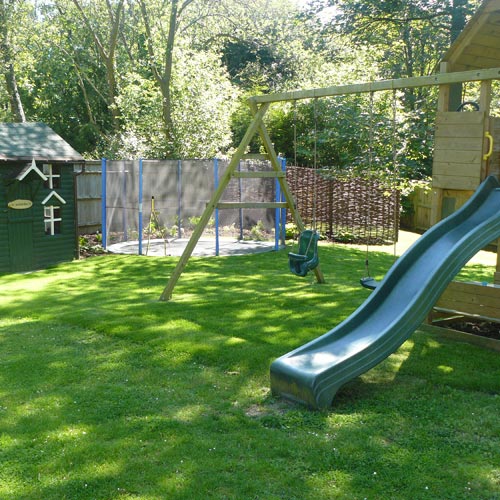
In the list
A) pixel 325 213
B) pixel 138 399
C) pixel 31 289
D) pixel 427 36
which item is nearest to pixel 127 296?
pixel 31 289

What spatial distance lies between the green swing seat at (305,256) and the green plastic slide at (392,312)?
2.05 metres

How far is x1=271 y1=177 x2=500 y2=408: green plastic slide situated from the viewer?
545cm

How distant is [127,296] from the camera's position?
10.2 meters

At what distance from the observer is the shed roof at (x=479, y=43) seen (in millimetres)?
8166

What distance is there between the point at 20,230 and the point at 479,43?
8.65 meters

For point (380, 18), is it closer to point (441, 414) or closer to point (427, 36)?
point (427, 36)

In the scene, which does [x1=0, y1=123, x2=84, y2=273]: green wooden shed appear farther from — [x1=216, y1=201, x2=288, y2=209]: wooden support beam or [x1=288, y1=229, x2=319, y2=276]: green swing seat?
[x1=288, y1=229, x2=319, y2=276]: green swing seat

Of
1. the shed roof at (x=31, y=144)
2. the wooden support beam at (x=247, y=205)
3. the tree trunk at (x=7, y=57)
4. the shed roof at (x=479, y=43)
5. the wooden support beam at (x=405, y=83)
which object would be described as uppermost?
the tree trunk at (x=7, y=57)

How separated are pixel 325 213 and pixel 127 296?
9.67 metres

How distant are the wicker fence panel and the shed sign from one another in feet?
27.1

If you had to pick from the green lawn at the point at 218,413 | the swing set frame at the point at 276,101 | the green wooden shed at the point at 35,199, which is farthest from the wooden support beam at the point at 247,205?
the green wooden shed at the point at 35,199

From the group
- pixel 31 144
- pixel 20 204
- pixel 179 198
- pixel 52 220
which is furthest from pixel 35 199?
pixel 179 198

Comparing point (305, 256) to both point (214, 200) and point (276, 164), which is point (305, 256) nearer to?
point (214, 200)

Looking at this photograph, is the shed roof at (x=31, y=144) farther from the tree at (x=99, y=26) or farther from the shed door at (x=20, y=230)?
the tree at (x=99, y=26)
